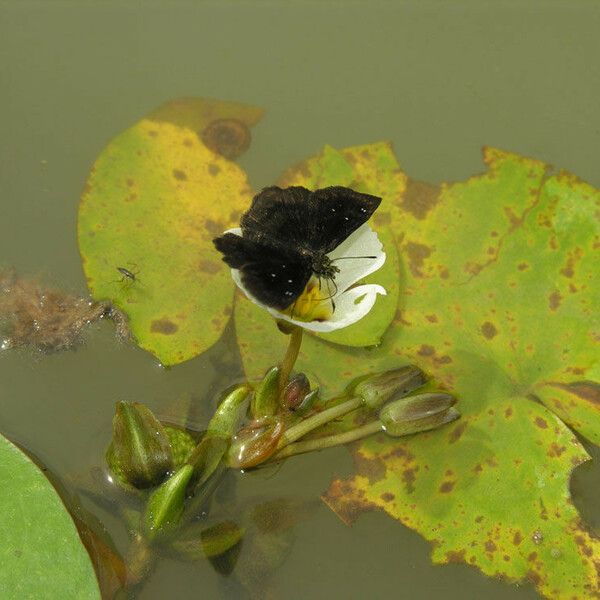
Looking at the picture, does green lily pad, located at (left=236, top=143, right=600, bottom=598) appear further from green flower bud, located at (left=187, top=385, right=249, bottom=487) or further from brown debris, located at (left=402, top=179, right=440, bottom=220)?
green flower bud, located at (left=187, top=385, right=249, bottom=487)

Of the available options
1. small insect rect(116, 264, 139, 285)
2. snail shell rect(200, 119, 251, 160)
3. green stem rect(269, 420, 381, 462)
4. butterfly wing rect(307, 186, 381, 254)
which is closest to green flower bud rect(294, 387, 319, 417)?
green stem rect(269, 420, 381, 462)

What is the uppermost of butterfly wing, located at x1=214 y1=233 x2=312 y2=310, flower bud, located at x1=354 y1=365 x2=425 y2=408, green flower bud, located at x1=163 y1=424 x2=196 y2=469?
butterfly wing, located at x1=214 y1=233 x2=312 y2=310

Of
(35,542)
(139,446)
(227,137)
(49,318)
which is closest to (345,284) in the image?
(139,446)

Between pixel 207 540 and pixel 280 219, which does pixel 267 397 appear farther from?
pixel 280 219

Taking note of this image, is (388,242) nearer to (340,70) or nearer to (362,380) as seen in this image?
(362,380)

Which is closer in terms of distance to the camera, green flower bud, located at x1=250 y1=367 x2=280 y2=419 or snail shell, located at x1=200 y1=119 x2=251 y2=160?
green flower bud, located at x1=250 y1=367 x2=280 y2=419

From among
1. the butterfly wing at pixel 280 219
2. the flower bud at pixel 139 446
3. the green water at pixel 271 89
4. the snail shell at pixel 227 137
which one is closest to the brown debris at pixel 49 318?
the green water at pixel 271 89

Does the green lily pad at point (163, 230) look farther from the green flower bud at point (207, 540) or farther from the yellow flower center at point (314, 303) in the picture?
the yellow flower center at point (314, 303)
